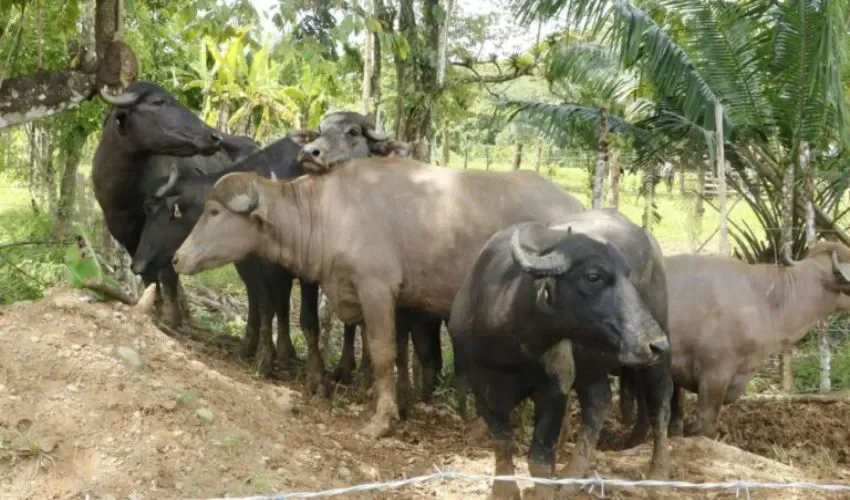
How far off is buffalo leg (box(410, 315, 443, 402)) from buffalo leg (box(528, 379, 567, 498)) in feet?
9.68

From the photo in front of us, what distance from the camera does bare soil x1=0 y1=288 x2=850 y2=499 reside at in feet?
16.6

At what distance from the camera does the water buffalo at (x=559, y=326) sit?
4.92m

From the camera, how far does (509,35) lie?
17.1 metres

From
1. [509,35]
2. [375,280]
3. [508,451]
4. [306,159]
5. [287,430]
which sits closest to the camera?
[508,451]

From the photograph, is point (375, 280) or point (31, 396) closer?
point (31, 396)

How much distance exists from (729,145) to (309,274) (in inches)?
232

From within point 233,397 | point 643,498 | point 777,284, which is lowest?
point 643,498

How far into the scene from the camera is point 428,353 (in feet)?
28.6

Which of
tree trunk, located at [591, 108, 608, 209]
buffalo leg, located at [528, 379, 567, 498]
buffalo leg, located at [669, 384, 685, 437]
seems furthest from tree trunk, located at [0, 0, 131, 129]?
buffalo leg, located at [669, 384, 685, 437]

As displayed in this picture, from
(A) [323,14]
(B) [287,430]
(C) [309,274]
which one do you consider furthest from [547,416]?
(A) [323,14]

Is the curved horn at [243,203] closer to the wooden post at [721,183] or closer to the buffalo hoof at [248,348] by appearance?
the buffalo hoof at [248,348]

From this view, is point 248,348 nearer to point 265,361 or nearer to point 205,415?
point 265,361

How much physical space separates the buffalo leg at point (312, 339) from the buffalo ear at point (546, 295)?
3.64m

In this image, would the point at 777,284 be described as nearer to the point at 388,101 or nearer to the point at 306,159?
the point at 306,159
